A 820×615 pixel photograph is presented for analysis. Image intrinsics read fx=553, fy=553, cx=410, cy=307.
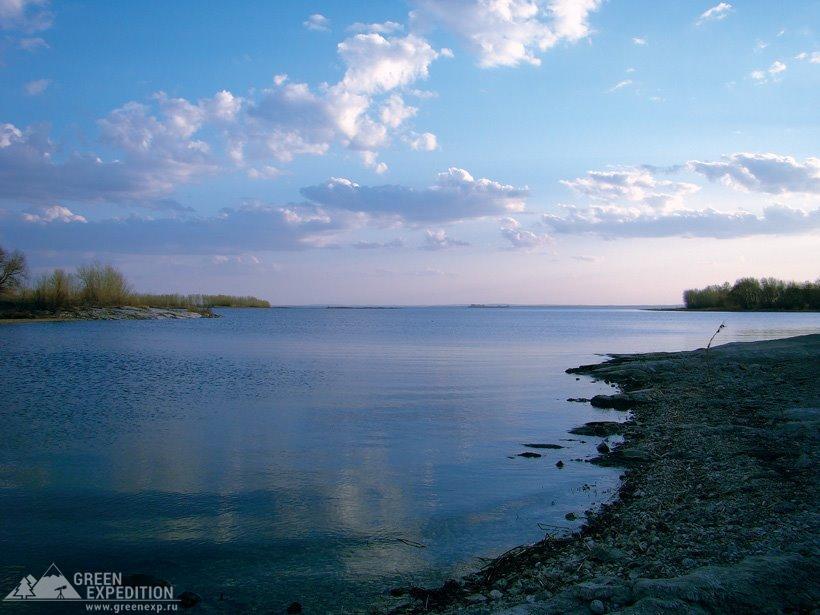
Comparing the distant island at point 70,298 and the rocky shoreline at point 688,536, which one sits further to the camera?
→ the distant island at point 70,298

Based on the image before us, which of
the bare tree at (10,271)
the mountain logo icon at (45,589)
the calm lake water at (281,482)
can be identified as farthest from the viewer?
the bare tree at (10,271)

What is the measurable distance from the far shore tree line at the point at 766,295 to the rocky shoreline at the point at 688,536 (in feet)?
462

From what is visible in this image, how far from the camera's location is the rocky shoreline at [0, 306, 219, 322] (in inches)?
3440

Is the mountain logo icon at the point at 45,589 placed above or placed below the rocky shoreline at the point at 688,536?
below

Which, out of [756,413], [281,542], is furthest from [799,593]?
[756,413]

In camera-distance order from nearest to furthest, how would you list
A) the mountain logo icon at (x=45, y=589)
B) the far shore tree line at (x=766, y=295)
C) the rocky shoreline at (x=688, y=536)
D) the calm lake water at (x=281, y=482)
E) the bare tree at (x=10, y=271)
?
the rocky shoreline at (x=688, y=536)
the mountain logo icon at (x=45, y=589)
the calm lake water at (x=281, y=482)
the bare tree at (x=10, y=271)
the far shore tree line at (x=766, y=295)

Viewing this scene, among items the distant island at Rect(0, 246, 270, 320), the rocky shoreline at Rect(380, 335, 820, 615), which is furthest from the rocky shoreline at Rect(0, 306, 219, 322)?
the rocky shoreline at Rect(380, 335, 820, 615)

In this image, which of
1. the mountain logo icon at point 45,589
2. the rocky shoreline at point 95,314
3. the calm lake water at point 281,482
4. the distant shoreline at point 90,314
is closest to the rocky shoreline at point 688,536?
the calm lake water at point 281,482

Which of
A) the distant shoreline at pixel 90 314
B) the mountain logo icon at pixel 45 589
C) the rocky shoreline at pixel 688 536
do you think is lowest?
the mountain logo icon at pixel 45 589

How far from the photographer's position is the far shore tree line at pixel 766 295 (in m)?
131

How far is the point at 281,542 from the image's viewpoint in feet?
28.0

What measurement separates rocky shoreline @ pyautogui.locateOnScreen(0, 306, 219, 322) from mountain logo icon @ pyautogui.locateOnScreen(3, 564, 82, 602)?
308 ft

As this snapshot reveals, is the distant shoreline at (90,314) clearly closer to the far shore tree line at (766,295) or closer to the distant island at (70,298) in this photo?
the distant island at (70,298)

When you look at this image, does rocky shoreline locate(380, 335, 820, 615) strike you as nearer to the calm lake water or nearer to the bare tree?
the calm lake water
